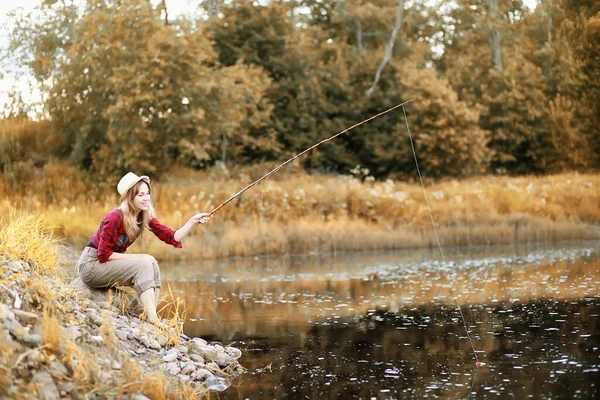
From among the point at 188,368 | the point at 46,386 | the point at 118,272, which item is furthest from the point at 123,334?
the point at 46,386

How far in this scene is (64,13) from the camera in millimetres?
24922

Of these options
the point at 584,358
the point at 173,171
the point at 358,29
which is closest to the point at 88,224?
the point at 173,171

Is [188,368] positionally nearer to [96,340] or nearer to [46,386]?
[96,340]

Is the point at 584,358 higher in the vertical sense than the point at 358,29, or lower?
lower

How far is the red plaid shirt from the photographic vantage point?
26.0 feet

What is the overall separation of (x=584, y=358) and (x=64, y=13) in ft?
67.5

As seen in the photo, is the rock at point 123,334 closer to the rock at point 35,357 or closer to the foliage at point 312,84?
the rock at point 35,357

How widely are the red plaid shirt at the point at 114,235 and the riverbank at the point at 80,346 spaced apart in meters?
0.43

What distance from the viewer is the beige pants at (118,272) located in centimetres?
803

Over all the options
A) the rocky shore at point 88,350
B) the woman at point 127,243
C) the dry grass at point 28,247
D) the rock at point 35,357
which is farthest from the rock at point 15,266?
the rock at point 35,357

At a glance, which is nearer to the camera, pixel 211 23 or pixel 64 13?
pixel 64 13

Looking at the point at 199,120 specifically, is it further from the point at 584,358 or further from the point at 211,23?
the point at 584,358

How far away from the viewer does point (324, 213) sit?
21.2 metres

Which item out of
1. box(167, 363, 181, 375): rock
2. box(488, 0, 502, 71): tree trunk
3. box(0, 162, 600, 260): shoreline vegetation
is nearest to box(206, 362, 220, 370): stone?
box(167, 363, 181, 375): rock
